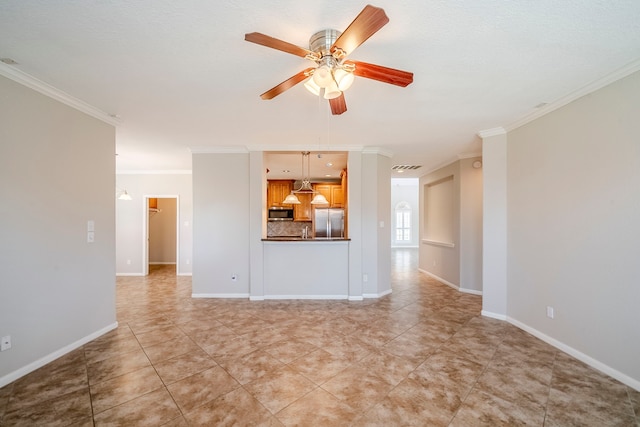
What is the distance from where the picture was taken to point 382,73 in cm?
171

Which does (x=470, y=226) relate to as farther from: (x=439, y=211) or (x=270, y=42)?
(x=270, y=42)

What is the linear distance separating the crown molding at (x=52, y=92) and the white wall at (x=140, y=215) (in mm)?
3473

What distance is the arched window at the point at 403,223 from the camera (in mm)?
13125

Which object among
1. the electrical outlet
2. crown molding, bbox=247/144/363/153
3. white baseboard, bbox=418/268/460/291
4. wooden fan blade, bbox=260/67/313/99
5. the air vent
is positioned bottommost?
white baseboard, bbox=418/268/460/291

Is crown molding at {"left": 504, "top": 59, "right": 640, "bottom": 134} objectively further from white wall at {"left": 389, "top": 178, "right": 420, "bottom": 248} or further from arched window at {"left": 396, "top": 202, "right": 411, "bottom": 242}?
arched window at {"left": 396, "top": 202, "right": 411, "bottom": 242}

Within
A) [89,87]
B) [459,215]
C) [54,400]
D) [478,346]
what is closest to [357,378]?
[478,346]

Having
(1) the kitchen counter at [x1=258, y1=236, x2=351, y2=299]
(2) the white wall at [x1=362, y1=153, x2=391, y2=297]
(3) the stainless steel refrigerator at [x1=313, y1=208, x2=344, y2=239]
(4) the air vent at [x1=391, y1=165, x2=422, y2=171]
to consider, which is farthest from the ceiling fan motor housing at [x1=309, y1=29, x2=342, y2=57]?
(3) the stainless steel refrigerator at [x1=313, y1=208, x2=344, y2=239]

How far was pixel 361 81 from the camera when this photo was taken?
2328mm

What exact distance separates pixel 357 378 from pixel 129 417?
168cm

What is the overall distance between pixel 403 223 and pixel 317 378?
11830mm

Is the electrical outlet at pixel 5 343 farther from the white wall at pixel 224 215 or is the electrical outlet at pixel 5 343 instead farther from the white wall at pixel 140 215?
the white wall at pixel 140 215

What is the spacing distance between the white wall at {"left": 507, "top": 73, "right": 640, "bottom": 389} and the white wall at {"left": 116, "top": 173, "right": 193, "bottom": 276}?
666 centimetres

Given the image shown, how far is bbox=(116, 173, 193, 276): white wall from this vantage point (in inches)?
253

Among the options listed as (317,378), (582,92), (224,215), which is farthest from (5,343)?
(582,92)
